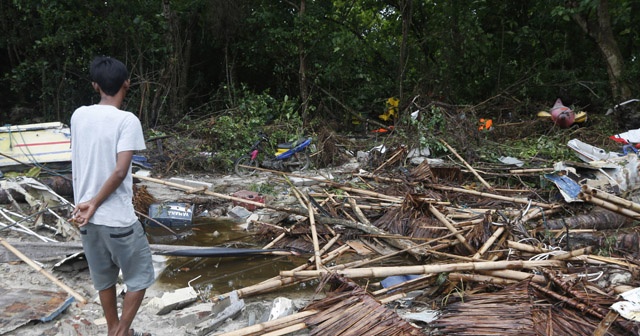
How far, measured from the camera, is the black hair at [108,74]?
8.57 ft

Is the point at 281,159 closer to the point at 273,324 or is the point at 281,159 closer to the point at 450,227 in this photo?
the point at 450,227

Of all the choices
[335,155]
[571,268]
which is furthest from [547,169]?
[335,155]

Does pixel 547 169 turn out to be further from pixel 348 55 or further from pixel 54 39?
pixel 54 39

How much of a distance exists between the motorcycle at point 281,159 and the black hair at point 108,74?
6.39 meters

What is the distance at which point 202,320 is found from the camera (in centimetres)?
343

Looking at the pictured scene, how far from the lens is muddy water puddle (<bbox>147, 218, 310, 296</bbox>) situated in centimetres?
437

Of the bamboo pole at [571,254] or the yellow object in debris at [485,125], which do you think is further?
the yellow object in debris at [485,125]

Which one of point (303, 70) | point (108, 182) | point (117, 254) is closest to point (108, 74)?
point (108, 182)

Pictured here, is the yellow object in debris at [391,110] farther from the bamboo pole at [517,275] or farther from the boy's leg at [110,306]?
the boy's leg at [110,306]

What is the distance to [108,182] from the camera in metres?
2.55

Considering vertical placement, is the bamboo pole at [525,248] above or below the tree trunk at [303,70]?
below

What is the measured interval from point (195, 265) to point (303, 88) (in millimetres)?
8595

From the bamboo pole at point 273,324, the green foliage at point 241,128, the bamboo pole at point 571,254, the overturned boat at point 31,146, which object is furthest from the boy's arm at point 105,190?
the green foliage at point 241,128

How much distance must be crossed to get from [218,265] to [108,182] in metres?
2.42
